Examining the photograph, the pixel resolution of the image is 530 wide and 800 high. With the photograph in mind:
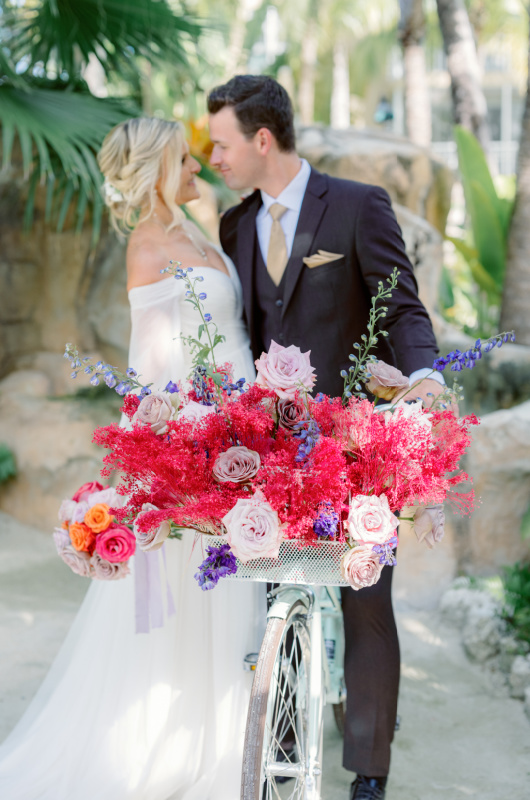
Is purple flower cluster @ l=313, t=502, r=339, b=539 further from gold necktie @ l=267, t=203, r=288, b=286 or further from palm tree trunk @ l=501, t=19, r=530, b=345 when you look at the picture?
palm tree trunk @ l=501, t=19, r=530, b=345

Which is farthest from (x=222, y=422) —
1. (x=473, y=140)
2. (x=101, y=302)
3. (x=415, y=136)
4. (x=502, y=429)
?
(x=415, y=136)

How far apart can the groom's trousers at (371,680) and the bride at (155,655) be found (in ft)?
1.15

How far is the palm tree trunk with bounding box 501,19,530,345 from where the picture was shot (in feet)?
18.5

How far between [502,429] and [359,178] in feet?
9.54

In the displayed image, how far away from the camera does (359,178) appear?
6562mm

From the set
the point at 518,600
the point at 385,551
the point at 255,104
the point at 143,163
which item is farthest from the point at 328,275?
the point at 518,600

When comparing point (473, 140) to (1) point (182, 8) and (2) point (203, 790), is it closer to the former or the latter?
(1) point (182, 8)

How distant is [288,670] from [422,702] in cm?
171

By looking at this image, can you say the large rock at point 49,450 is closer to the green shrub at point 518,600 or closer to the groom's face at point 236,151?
the green shrub at point 518,600

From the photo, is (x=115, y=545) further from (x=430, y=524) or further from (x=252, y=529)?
(x=430, y=524)

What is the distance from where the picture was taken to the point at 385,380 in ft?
5.81

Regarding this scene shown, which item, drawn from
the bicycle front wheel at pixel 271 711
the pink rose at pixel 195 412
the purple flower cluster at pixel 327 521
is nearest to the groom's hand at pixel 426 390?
the purple flower cluster at pixel 327 521

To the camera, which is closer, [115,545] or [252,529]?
[252,529]

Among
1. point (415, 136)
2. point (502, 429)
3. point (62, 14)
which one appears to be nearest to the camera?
point (502, 429)
